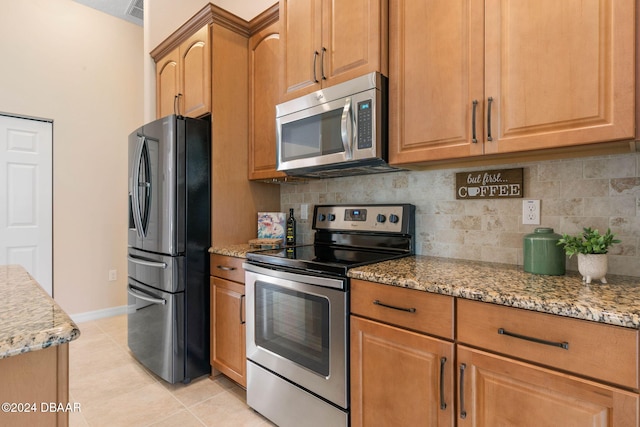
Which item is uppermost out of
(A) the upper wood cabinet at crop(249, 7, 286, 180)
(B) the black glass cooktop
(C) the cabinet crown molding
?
(C) the cabinet crown molding

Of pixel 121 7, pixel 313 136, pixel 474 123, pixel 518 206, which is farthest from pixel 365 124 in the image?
pixel 121 7

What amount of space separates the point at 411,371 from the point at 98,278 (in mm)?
3554

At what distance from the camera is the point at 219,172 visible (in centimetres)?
233

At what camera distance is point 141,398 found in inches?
82.7

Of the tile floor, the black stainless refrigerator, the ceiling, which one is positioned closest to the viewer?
the tile floor

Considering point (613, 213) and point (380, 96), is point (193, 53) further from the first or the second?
point (613, 213)

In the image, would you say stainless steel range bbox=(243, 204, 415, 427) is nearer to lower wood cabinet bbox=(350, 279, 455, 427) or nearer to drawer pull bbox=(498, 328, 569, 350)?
lower wood cabinet bbox=(350, 279, 455, 427)

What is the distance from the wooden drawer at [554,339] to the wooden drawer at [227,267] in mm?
1314

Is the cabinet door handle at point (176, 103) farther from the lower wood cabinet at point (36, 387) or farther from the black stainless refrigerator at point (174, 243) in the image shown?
the lower wood cabinet at point (36, 387)

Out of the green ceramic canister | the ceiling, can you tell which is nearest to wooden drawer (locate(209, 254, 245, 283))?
the green ceramic canister

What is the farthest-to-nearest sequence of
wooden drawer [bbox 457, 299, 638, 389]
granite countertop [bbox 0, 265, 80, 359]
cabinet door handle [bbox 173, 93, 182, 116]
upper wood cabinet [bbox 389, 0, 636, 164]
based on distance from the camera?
cabinet door handle [bbox 173, 93, 182, 116] → upper wood cabinet [bbox 389, 0, 636, 164] → wooden drawer [bbox 457, 299, 638, 389] → granite countertop [bbox 0, 265, 80, 359]

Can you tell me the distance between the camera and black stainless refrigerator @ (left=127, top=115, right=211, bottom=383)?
7.14ft

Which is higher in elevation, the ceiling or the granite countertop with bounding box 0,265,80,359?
the ceiling

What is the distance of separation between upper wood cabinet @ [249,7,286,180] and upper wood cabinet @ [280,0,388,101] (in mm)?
245
